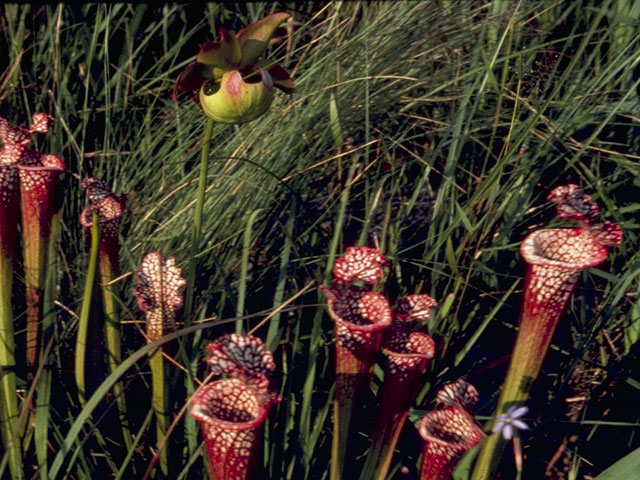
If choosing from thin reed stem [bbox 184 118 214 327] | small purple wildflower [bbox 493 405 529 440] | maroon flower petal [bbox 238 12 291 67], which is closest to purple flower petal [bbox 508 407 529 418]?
small purple wildflower [bbox 493 405 529 440]

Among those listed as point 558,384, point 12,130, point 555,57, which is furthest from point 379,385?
point 555,57

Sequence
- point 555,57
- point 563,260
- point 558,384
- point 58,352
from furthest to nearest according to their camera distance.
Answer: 1. point 555,57
2. point 558,384
3. point 58,352
4. point 563,260

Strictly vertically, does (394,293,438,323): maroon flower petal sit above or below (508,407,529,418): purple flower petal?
above

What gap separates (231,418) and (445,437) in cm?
Result: 29

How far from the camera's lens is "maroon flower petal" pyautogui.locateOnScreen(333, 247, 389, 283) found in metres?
1.04

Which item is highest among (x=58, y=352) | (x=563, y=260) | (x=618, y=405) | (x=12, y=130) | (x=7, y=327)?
(x=12, y=130)

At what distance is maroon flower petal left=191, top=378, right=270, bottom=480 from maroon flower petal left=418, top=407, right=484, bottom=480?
23 centimetres

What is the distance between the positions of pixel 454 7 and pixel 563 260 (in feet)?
3.58

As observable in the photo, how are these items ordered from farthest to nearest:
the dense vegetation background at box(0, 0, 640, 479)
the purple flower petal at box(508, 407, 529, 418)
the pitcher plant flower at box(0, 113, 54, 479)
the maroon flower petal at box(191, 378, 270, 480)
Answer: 1. the dense vegetation background at box(0, 0, 640, 479)
2. the pitcher plant flower at box(0, 113, 54, 479)
3. the purple flower petal at box(508, 407, 529, 418)
4. the maroon flower petal at box(191, 378, 270, 480)

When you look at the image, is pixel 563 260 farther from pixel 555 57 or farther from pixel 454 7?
pixel 454 7

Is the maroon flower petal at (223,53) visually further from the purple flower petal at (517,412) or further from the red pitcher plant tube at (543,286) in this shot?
the purple flower petal at (517,412)

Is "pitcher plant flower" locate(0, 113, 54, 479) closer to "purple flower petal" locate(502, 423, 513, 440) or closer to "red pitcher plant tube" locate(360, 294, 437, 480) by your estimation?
"red pitcher plant tube" locate(360, 294, 437, 480)

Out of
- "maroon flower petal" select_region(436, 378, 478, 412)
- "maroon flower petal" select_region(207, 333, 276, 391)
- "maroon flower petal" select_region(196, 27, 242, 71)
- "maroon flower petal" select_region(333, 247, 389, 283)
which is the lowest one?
"maroon flower petal" select_region(436, 378, 478, 412)

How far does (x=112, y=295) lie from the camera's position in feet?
3.82
